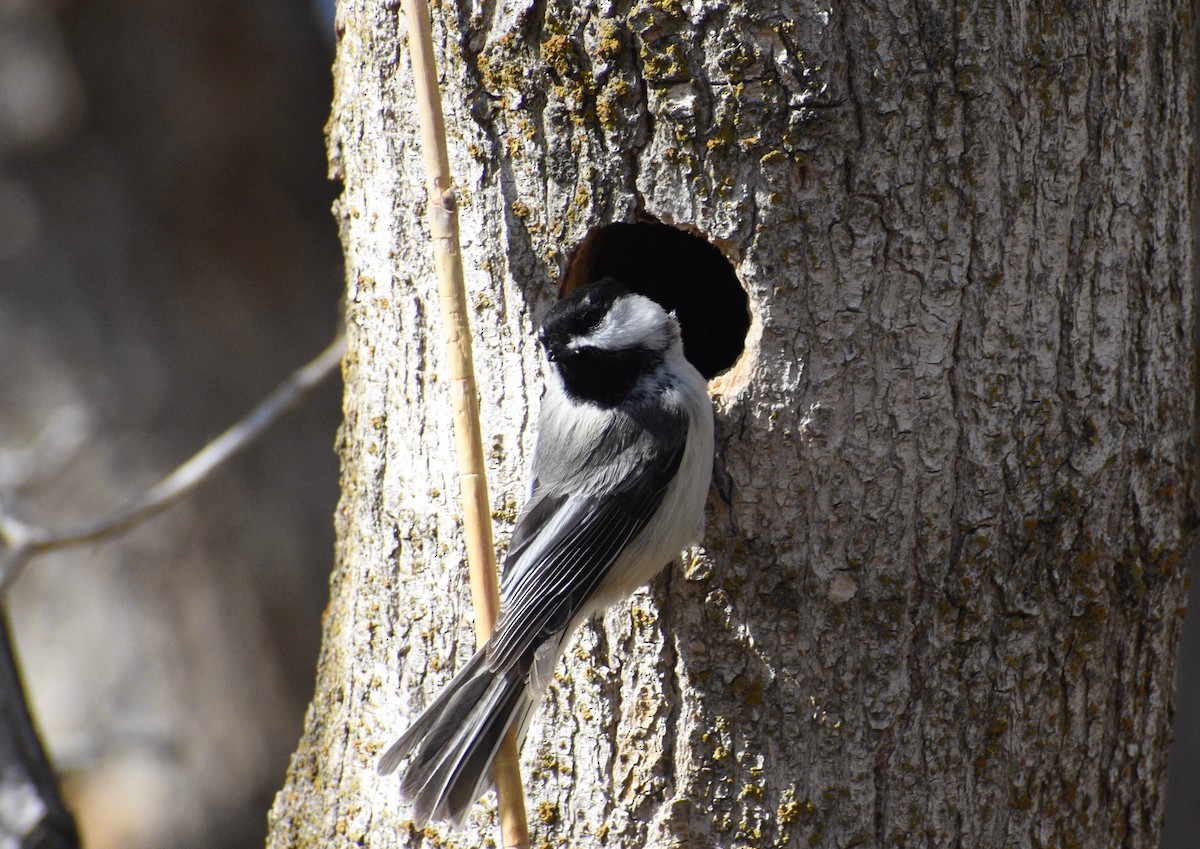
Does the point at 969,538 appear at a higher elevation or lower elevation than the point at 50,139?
lower

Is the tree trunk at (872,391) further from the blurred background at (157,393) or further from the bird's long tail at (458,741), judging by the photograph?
the blurred background at (157,393)

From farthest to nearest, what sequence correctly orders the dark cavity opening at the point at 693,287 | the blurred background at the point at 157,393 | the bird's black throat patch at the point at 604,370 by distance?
the blurred background at the point at 157,393
the dark cavity opening at the point at 693,287
the bird's black throat patch at the point at 604,370

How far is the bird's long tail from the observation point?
1.86 metres

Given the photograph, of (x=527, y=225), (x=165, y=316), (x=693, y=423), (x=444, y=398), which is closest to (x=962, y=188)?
(x=693, y=423)

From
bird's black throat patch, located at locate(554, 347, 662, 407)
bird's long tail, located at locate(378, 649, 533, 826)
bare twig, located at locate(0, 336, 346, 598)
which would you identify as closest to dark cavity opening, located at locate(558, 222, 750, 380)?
bird's black throat patch, located at locate(554, 347, 662, 407)

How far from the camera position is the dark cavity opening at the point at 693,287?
2705 millimetres

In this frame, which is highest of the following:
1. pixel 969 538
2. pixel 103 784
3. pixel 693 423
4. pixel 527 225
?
pixel 527 225

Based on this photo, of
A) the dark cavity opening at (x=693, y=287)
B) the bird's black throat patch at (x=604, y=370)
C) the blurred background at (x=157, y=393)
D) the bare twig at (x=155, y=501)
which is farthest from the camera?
the blurred background at (x=157, y=393)

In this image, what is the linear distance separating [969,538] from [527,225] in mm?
996

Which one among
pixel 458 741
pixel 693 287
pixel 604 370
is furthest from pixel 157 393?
pixel 458 741

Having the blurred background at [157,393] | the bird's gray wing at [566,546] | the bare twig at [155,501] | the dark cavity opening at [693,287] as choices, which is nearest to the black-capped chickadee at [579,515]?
the bird's gray wing at [566,546]

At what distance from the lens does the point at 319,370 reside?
3391 millimetres

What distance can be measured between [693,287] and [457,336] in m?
1.08

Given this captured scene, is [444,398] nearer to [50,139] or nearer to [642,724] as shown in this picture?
[642,724]
